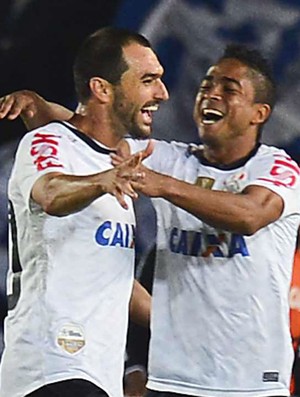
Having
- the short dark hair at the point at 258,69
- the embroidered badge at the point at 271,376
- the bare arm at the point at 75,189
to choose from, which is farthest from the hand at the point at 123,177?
the embroidered badge at the point at 271,376

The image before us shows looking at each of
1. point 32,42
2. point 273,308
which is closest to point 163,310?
point 273,308

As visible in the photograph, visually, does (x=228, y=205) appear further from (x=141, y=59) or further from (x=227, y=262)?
(x=141, y=59)

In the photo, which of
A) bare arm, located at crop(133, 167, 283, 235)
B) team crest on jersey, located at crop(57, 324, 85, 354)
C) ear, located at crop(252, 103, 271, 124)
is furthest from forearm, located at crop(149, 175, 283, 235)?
team crest on jersey, located at crop(57, 324, 85, 354)

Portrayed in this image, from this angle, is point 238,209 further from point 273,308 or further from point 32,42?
point 32,42

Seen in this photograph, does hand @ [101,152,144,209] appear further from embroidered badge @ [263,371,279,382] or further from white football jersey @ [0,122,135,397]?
embroidered badge @ [263,371,279,382]

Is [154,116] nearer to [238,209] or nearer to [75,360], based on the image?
[238,209]

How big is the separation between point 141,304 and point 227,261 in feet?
0.44

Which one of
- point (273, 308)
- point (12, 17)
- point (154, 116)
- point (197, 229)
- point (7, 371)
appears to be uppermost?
point (12, 17)

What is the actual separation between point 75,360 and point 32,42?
1.47 ft

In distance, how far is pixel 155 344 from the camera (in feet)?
4.09

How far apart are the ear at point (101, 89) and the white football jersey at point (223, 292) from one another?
77mm

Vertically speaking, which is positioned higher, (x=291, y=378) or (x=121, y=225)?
(x=121, y=225)

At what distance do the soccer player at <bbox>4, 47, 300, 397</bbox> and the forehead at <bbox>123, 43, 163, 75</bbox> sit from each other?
0.07 meters

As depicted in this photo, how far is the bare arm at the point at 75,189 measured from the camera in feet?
3.67
